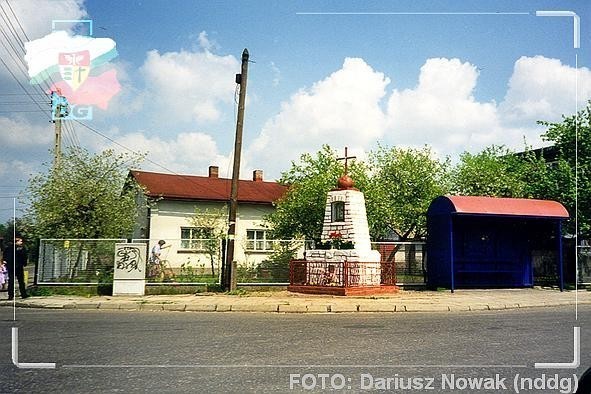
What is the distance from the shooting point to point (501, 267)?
23516mm

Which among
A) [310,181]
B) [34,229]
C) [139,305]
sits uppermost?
[310,181]

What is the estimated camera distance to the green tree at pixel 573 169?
2530cm

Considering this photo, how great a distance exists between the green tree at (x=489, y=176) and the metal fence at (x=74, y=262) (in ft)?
88.6

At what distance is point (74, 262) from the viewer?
20609 millimetres

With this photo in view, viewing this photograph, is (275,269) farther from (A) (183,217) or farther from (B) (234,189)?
(A) (183,217)

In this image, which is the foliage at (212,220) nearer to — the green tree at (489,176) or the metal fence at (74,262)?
the metal fence at (74,262)

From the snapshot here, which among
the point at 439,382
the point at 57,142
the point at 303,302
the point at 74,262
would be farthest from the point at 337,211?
the point at 439,382

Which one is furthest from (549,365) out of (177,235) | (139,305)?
(177,235)

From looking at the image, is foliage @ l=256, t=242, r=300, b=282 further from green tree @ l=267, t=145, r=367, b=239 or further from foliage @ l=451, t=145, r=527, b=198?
foliage @ l=451, t=145, r=527, b=198

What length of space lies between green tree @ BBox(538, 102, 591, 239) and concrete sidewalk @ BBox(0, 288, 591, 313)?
21.5 ft

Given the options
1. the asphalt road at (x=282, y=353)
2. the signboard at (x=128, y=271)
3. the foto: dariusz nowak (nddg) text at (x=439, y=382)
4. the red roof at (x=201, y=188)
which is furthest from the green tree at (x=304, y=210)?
the foto: dariusz nowak (nddg) text at (x=439, y=382)

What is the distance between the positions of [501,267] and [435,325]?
42.5 ft

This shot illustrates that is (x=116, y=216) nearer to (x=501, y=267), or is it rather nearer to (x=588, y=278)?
(x=501, y=267)

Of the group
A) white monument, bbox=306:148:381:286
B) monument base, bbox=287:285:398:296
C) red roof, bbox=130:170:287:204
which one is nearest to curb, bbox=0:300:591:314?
monument base, bbox=287:285:398:296
